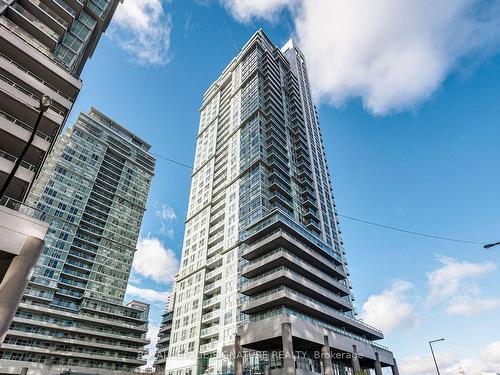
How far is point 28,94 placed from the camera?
2573 cm

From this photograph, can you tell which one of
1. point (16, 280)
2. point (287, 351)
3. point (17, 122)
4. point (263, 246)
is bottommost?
point (287, 351)

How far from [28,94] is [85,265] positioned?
6379cm

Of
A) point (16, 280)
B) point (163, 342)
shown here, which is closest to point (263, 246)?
point (16, 280)

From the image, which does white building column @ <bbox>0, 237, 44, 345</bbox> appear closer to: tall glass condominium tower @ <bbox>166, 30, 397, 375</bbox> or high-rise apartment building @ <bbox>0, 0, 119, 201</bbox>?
high-rise apartment building @ <bbox>0, 0, 119, 201</bbox>

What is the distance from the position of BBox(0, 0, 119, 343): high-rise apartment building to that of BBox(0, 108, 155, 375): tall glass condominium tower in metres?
50.4

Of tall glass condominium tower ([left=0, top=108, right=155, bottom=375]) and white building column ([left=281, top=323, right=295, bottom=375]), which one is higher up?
tall glass condominium tower ([left=0, top=108, right=155, bottom=375])

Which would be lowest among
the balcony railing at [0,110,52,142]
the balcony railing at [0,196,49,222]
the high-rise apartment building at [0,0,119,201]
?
the balcony railing at [0,196,49,222]

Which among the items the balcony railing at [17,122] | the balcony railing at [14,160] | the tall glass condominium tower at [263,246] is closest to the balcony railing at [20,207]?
the balcony railing at [14,160]

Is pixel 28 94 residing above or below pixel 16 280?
above

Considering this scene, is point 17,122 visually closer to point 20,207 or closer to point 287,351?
point 20,207

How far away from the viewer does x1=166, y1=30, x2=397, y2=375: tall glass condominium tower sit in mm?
40688

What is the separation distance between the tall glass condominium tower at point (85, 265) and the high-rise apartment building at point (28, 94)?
5044 centimetres

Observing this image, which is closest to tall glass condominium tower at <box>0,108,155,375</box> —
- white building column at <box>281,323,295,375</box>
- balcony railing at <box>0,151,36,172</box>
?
white building column at <box>281,323,295,375</box>

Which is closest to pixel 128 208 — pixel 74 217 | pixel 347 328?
pixel 74 217
